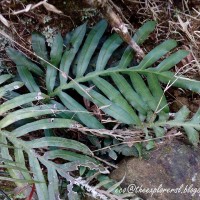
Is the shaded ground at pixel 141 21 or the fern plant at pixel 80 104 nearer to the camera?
the fern plant at pixel 80 104

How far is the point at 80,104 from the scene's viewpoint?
1.69 m

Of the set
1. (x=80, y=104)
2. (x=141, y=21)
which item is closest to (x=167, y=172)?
(x=80, y=104)

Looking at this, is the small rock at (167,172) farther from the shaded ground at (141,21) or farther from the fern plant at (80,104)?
the shaded ground at (141,21)

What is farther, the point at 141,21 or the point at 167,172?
the point at 141,21

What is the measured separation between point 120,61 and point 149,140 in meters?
0.39

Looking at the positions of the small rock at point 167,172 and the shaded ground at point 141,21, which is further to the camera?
the shaded ground at point 141,21

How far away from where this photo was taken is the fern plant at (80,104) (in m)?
1.59

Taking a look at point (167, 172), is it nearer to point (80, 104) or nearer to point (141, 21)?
point (80, 104)

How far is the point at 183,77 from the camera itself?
1.66 metres

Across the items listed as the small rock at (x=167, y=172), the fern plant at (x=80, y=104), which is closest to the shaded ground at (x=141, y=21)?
the fern plant at (x=80, y=104)

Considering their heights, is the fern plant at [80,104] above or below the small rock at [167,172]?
above

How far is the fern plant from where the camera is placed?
5.21 ft

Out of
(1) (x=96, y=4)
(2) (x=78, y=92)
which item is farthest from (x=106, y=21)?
(2) (x=78, y=92)

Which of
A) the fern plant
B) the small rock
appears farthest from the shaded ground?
the small rock
